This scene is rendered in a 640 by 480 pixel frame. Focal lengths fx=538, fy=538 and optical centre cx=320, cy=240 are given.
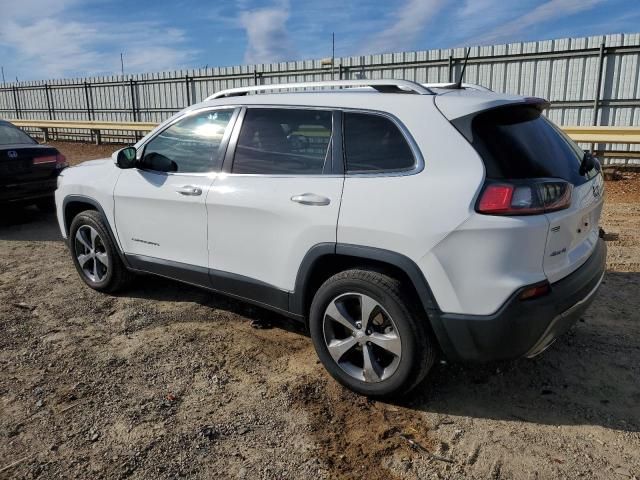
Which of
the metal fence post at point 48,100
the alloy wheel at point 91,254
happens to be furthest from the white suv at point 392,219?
the metal fence post at point 48,100

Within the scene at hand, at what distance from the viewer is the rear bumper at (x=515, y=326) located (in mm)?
2619

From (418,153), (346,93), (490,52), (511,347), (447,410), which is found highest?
(490,52)

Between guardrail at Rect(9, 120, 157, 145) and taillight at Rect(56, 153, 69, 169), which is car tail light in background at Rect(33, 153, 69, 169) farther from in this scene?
guardrail at Rect(9, 120, 157, 145)

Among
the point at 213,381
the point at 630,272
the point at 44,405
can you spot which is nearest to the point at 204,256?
the point at 213,381

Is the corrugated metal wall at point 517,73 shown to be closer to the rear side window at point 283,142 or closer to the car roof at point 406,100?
the car roof at point 406,100

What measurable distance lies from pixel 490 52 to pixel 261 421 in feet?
40.4

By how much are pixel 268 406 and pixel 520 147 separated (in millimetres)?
1984

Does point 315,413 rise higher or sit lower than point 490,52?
lower

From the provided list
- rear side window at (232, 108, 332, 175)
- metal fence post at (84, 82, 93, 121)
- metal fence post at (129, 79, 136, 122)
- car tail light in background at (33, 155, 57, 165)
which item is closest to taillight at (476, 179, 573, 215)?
rear side window at (232, 108, 332, 175)

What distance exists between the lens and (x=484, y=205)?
2.59m

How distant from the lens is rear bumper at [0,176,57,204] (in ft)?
24.0

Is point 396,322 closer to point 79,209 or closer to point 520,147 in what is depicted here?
point 520,147

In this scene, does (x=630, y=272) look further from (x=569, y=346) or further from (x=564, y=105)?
(x=564, y=105)

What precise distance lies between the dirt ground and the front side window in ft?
4.04
